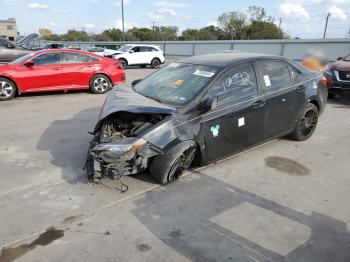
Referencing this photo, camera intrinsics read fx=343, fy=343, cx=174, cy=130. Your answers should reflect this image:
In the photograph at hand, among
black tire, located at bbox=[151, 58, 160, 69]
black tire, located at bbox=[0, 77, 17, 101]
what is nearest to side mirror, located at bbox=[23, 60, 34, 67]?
black tire, located at bbox=[0, 77, 17, 101]

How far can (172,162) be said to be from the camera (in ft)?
14.0

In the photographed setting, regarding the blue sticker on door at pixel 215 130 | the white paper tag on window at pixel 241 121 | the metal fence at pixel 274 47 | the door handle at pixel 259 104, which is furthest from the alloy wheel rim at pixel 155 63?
the blue sticker on door at pixel 215 130

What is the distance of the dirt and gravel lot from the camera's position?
126 inches

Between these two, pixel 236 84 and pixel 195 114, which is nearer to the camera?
pixel 195 114

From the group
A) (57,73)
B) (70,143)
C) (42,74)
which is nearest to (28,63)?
(42,74)

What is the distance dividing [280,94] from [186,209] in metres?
2.61

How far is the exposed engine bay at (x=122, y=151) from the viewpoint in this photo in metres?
4.02

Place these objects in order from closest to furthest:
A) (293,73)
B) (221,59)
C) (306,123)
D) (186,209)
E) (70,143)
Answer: (186,209), (221,59), (293,73), (70,143), (306,123)

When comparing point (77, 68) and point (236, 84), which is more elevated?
point (236, 84)

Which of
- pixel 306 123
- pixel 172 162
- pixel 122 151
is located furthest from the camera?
pixel 306 123

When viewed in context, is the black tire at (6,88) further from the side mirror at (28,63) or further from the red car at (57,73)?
the side mirror at (28,63)

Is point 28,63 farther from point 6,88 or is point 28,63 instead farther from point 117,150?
point 117,150

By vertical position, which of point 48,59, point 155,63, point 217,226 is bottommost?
point 217,226

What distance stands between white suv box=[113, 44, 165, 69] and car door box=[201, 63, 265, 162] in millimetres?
18206
